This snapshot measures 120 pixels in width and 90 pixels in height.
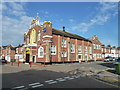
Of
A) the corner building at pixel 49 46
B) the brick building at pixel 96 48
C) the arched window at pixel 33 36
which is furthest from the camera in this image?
the brick building at pixel 96 48

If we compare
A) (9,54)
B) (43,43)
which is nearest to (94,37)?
(43,43)

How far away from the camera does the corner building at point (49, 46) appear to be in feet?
93.2

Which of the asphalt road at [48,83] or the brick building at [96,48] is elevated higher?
the brick building at [96,48]

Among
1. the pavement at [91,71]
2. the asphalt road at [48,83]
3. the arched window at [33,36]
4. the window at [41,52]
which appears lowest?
the pavement at [91,71]

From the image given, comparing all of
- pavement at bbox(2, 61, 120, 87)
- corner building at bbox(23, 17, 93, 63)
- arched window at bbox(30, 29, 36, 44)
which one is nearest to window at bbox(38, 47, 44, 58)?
corner building at bbox(23, 17, 93, 63)

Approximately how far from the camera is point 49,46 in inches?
1108

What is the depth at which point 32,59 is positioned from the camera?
3178 cm

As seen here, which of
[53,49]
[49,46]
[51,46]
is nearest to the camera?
[49,46]

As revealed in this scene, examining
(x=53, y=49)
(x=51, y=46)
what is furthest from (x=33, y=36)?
(x=53, y=49)

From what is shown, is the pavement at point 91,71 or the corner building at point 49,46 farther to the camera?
the corner building at point 49,46

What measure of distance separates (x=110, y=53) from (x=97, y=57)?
1610 cm

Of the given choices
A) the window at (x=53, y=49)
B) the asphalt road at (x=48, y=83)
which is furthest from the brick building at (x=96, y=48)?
the asphalt road at (x=48, y=83)

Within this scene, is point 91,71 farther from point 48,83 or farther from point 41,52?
point 41,52

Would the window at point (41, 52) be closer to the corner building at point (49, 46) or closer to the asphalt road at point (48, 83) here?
the corner building at point (49, 46)
